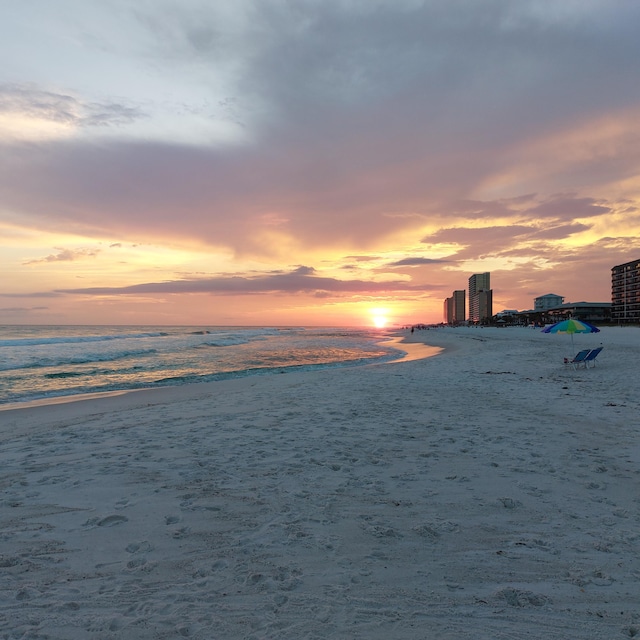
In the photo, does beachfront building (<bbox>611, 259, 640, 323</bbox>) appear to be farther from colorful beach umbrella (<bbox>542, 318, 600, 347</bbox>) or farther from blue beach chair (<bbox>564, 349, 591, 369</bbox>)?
colorful beach umbrella (<bbox>542, 318, 600, 347</bbox>)

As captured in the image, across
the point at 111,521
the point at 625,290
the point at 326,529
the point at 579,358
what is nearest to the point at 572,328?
the point at 579,358

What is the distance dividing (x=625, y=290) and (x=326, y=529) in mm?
170401

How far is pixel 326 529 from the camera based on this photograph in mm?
4445

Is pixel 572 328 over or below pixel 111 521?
over

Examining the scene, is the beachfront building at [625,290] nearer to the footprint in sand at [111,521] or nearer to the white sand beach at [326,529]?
the white sand beach at [326,529]

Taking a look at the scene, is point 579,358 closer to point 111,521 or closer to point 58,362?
point 111,521

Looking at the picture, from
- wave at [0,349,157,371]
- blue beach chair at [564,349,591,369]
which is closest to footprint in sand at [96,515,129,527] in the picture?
blue beach chair at [564,349,591,369]

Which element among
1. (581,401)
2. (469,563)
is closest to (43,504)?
(469,563)

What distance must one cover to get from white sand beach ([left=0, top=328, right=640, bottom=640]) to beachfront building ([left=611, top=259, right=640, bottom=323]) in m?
145

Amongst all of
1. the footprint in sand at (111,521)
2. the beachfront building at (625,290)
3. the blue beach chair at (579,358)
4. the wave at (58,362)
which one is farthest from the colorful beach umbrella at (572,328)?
the beachfront building at (625,290)

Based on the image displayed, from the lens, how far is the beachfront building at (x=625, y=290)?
412 feet

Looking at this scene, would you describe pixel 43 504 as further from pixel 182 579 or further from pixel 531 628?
pixel 531 628

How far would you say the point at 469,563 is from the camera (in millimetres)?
3795

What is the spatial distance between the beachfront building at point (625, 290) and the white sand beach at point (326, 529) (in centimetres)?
14453
